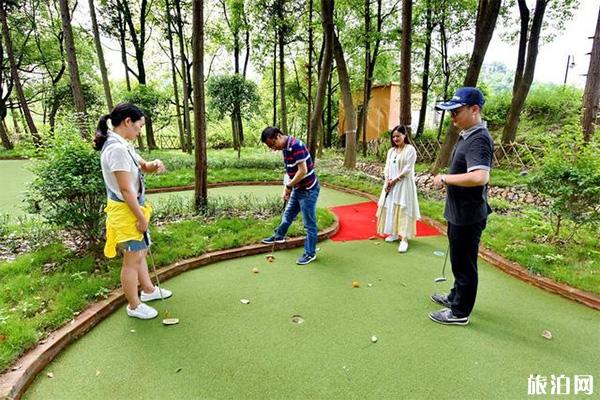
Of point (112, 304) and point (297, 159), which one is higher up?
point (297, 159)

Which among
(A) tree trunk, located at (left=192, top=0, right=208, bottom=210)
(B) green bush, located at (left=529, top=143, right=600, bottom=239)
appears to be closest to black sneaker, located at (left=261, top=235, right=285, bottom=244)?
(A) tree trunk, located at (left=192, top=0, right=208, bottom=210)

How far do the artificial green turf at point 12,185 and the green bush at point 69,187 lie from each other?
2.76ft

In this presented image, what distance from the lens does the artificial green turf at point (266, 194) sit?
21.7ft

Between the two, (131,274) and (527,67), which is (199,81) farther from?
(527,67)

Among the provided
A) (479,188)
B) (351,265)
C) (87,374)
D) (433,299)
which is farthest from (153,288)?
(479,188)

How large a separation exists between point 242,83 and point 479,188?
957cm

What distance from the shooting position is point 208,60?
20594mm

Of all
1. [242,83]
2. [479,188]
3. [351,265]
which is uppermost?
[242,83]

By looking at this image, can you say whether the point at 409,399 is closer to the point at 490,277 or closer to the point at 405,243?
the point at 490,277

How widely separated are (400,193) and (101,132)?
3.25 metres

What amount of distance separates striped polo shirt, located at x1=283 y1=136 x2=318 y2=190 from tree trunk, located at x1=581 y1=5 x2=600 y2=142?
5621 mm

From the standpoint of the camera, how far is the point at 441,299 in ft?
9.33

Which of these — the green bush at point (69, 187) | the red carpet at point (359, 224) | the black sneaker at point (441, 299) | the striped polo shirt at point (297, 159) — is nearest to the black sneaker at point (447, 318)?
the black sneaker at point (441, 299)

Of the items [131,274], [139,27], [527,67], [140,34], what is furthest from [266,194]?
[139,27]
